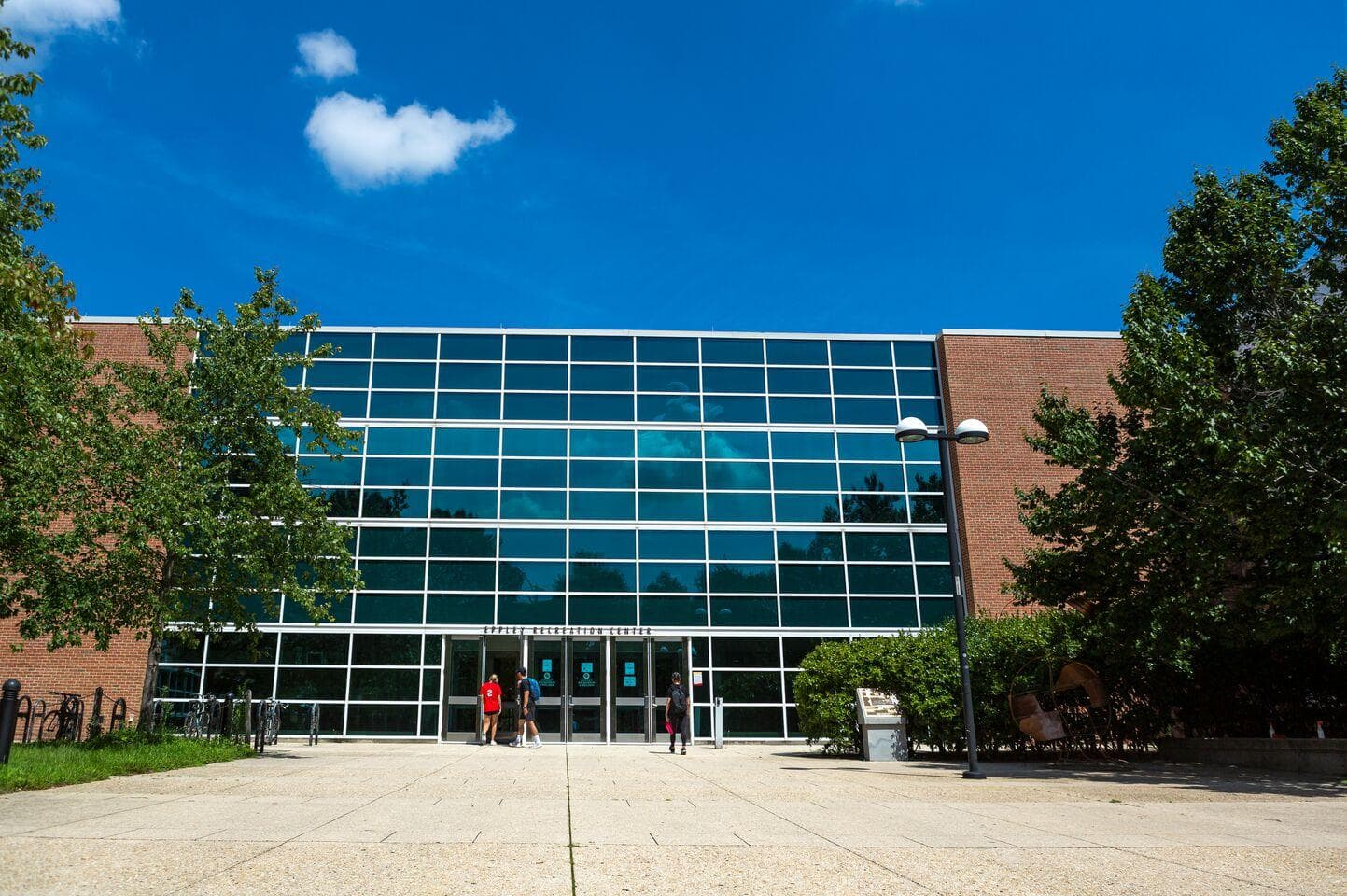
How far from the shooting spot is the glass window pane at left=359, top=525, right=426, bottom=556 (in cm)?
2461

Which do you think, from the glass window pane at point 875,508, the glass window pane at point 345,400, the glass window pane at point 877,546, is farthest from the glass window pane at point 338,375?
the glass window pane at point 877,546

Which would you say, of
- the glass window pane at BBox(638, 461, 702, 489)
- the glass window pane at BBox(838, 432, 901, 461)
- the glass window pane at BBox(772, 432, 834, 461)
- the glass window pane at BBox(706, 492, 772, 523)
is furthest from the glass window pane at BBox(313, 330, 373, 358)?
the glass window pane at BBox(838, 432, 901, 461)

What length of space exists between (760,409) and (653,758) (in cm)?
1251

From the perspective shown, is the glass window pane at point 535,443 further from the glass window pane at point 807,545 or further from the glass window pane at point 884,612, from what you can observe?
the glass window pane at point 884,612

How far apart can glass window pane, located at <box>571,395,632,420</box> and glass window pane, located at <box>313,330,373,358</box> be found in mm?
5869

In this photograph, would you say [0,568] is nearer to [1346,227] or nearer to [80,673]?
[80,673]

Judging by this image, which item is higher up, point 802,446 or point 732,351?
point 732,351

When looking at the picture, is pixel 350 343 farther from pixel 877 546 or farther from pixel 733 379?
pixel 877 546

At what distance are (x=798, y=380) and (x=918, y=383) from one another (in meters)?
3.43

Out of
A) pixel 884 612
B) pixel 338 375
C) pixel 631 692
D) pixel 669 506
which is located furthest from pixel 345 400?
pixel 884 612

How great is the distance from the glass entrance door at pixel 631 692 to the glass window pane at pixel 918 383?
10.3 m

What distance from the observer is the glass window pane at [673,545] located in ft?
81.9

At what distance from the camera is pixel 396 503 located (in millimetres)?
25062

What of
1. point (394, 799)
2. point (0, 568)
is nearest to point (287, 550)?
point (0, 568)
